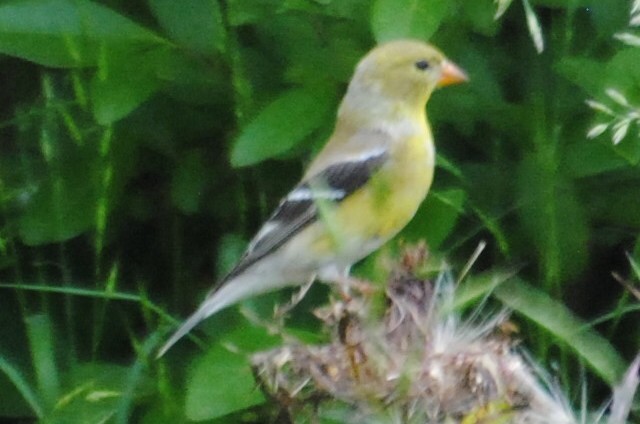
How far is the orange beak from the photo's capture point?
8.32 feet

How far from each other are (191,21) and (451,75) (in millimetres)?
513

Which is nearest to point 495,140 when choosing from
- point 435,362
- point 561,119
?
point 561,119

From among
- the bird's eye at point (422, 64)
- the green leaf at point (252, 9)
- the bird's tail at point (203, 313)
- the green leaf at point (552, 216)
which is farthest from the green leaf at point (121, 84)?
the green leaf at point (552, 216)

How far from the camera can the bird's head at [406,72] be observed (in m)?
2.63

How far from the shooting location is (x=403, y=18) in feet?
7.18

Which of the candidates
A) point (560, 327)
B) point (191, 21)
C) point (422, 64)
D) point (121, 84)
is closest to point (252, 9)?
point (191, 21)

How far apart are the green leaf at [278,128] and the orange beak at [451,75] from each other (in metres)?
0.29

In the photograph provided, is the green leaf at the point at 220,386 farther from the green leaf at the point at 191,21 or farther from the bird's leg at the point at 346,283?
the green leaf at the point at 191,21

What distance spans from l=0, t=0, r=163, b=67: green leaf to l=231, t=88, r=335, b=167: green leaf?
0.25 meters

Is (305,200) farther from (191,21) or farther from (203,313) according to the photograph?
(191,21)

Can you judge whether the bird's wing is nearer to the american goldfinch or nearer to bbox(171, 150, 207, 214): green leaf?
the american goldfinch

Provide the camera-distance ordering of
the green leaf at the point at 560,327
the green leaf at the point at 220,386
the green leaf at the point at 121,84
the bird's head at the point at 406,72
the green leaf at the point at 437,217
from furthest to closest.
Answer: the bird's head at the point at 406,72
the green leaf at the point at 121,84
the green leaf at the point at 437,217
the green leaf at the point at 220,386
the green leaf at the point at 560,327

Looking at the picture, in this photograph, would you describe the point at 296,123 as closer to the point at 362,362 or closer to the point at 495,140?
the point at 495,140

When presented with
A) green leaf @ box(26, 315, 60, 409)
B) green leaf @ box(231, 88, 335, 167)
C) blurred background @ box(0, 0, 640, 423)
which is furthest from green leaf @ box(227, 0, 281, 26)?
green leaf @ box(26, 315, 60, 409)
